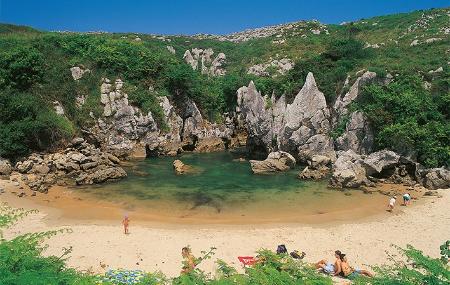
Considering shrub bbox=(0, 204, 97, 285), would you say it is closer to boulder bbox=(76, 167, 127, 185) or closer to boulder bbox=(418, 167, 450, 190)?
boulder bbox=(76, 167, 127, 185)

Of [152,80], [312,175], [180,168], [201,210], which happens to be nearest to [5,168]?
[180,168]

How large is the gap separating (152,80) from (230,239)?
36304 millimetres

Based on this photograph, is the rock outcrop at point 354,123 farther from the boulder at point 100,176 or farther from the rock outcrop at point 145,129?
the boulder at point 100,176

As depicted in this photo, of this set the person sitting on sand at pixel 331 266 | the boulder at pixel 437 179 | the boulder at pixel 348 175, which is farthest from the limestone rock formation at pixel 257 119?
the person sitting on sand at pixel 331 266

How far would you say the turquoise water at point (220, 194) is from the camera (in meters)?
26.1

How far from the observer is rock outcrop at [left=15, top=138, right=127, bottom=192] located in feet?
105

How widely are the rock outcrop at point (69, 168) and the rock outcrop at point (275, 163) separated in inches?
505

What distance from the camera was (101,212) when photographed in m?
25.2

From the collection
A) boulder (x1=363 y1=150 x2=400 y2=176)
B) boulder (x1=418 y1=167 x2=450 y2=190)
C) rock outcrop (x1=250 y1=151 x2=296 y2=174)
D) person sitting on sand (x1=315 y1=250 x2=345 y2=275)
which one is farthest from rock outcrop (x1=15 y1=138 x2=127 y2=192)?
boulder (x1=418 y1=167 x2=450 y2=190)

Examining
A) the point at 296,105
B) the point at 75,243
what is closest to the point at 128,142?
the point at 296,105

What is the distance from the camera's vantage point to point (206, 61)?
90188mm

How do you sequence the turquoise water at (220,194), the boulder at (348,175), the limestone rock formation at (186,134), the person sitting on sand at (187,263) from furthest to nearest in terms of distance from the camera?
the limestone rock formation at (186,134) → the boulder at (348,175) → the turquoise water at (220,194) → the person sitting on sand at (187,263)

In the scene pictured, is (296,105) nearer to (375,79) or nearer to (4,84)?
(375,79)

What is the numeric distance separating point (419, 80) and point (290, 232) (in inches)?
1014
